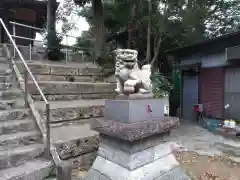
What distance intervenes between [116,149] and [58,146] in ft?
4.25

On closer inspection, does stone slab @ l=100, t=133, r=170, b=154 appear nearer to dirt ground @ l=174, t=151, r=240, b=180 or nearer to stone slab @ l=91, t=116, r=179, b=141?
stone slab @ l=91, t=116, r=179, b=141

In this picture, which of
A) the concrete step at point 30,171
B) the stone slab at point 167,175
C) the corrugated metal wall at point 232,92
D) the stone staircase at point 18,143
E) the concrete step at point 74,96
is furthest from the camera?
the corrugated metal wall at point 232,92

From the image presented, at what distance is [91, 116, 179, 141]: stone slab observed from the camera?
2.01 m

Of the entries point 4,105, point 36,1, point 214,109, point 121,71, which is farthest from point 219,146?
point 36,1

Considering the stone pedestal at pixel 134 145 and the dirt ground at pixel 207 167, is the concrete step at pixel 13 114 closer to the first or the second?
the dirt ground at pixel 207 167

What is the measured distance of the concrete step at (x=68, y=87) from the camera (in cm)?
522

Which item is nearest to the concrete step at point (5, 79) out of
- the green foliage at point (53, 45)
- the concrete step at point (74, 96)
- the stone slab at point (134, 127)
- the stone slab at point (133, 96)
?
the concrete step at point (74, 96)

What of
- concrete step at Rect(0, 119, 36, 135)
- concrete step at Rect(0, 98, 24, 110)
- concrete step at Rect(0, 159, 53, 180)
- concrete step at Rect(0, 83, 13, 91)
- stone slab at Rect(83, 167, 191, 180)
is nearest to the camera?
stone slab at Rect(83, 167, 191, 180)

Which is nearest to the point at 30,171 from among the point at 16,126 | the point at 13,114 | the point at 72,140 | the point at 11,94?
the point at 72,140

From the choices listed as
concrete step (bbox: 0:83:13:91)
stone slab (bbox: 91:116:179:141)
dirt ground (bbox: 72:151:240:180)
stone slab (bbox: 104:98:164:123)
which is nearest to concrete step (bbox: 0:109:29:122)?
concrete step (bbox: 0:83:13:91)

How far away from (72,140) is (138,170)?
159 cm

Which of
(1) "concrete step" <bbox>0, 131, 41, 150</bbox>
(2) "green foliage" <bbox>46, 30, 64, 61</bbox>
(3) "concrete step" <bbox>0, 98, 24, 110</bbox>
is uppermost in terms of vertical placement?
(2) "green foliage" <bbox>46, 30, 64, 61</bbox>

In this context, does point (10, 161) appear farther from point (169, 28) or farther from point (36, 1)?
point (36, 1)

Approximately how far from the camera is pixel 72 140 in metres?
3.39
